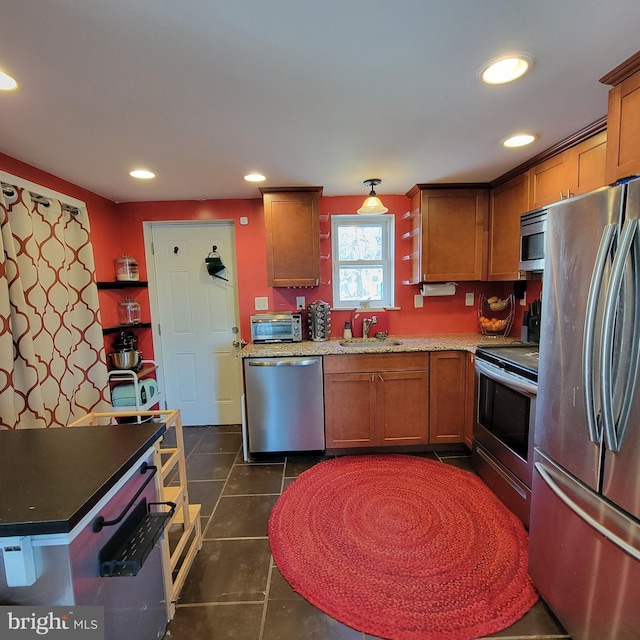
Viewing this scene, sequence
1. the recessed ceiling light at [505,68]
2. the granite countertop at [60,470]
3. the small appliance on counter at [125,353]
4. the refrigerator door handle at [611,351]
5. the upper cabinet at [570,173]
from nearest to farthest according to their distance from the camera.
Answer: the granite countertop at [60,470], the refrigerator door handle at [611,351], the recessed ceiling light at [505,68], the upper cabinet at [570,173], the small appliance on counter at [125,353]

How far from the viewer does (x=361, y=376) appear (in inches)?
103

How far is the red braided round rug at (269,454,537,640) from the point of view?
1385 millimetres

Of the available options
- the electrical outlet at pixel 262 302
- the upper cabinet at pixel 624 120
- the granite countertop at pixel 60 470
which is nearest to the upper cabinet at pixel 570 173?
the upper cabinet at pixel 624 120

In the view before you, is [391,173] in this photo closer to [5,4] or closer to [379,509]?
[5,4]

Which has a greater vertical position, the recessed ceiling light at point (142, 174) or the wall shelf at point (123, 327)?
the recessed ceiling light at point (142, 174)

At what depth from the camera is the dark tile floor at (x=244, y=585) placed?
1.33 meters

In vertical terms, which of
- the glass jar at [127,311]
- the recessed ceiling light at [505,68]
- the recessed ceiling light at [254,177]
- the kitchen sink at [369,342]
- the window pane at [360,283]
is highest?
the recessed ceiling light at [254,177]

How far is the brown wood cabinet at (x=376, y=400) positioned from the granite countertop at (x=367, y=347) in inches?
2.1

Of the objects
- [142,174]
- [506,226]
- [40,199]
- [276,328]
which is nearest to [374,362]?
[276,328]

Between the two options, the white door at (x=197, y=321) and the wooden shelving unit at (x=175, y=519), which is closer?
the wooden shelving unit at (x=175, y=519)

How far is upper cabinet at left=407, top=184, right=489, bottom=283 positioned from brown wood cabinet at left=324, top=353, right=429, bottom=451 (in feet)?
2.74

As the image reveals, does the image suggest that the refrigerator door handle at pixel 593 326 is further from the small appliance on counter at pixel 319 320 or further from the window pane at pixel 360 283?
the window pane at pixel 360 283

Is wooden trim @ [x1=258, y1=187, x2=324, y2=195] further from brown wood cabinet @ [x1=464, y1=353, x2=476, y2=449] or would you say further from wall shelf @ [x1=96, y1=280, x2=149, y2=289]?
brown wood cabinet @ [x1=464, y1=353, x2=476, y2=449]

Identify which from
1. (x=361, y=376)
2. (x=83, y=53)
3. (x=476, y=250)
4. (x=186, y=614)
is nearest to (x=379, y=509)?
(x=361, y=376)
